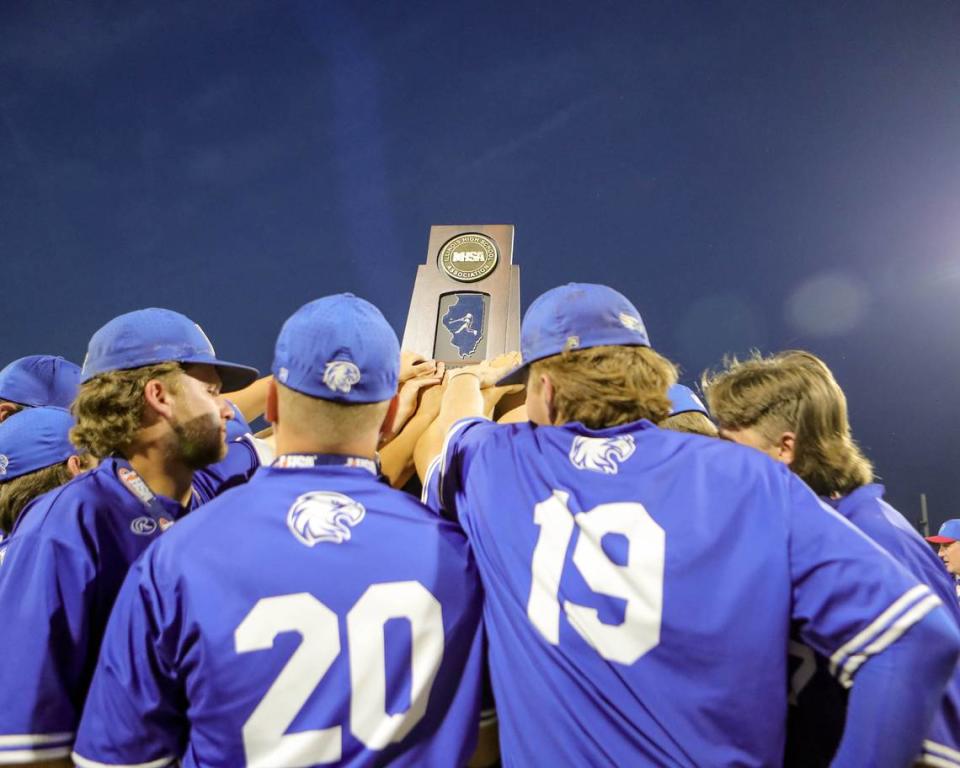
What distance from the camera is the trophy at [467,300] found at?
4312 mm

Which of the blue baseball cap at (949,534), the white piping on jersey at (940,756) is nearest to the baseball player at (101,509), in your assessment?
the white piping on jersey at (940,756)

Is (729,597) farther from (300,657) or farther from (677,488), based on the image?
(300,657)

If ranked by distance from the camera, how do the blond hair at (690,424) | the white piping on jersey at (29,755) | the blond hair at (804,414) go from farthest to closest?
the blond hair at (690,424)
the blond hair at (804,414)
the white piping on jersey at (29,755)

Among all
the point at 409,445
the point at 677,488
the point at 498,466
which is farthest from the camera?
the point at 409,445

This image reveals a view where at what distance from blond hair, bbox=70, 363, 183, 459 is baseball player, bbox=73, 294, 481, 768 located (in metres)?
0.74

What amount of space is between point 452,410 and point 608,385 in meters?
0.77

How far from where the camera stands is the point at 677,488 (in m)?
1.57

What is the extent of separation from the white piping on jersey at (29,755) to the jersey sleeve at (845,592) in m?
1.91

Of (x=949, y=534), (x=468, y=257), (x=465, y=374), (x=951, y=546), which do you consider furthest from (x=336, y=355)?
(x=949, y=534)

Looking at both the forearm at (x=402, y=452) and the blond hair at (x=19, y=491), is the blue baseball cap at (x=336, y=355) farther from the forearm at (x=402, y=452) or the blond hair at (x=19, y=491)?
the blond hair at (x=19, y=491)

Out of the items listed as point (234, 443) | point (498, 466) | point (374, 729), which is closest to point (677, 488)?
point (498, 466)

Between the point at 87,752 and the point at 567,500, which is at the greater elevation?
the point at 567,500

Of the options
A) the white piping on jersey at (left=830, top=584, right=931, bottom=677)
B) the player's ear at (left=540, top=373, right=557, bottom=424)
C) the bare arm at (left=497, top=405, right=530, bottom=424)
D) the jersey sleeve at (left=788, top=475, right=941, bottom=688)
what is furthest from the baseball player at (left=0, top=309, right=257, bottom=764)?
the white piping on jersey at (left=830, top=584, right=931, bottom=677)

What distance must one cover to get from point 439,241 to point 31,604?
149 inches
